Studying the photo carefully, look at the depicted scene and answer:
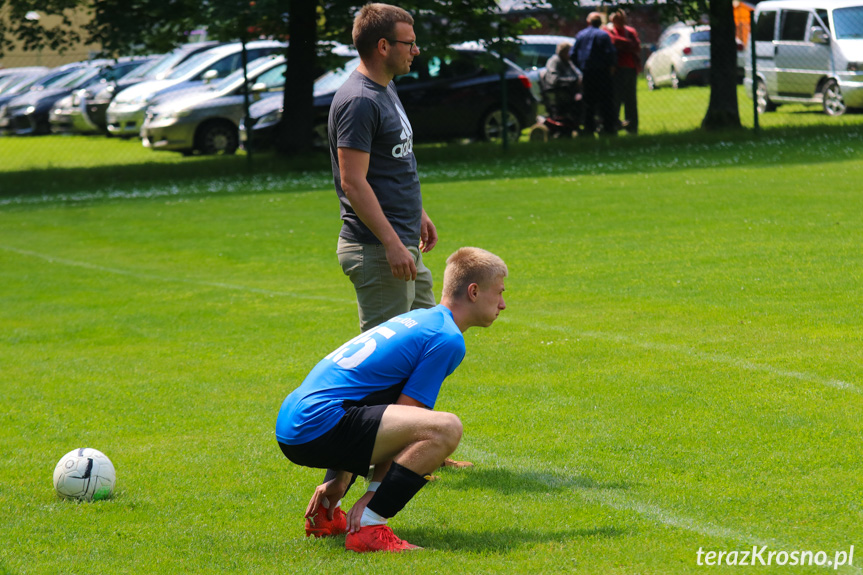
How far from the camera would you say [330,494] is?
173 inches

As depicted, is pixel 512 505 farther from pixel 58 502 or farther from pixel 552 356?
pixel 552 356

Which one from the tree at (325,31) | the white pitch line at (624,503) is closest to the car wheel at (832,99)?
the tree at (325,31)

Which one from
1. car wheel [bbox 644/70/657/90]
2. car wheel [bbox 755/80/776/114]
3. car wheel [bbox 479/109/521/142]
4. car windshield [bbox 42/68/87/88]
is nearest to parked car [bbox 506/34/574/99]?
car wheel [bbox 479/109/521/142]

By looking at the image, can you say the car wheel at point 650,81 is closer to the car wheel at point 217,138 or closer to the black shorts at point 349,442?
the car wheel at point 217,138

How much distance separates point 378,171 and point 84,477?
72.4 inches

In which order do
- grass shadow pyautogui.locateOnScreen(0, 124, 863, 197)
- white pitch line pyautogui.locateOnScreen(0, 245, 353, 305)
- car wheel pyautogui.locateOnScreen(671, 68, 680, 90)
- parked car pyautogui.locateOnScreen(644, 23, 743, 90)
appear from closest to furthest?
white pitch line pyautogui.locateOnScreen(0, 245, 353, 305)
grass shadow pyautogui.locateOnScreen(0, 124, 863, 197)
parked car pyautogui.locateOnScreen(644, 23, 743, 90)
car wheel pyautogui.locateOnScreen(671, 68, 680, 90)

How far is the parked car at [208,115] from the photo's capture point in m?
23.8

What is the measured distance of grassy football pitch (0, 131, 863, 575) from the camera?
13.8 ft

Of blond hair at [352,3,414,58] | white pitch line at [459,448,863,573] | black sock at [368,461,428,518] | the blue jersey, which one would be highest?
blond hair at [352,3,414,58]

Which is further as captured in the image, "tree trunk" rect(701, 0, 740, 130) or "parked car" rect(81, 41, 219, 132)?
"parked car" rect(81, 41, 219, 132)

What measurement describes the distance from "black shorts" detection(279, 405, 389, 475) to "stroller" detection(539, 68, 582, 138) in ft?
56.2

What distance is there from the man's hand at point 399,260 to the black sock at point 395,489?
0.89 m

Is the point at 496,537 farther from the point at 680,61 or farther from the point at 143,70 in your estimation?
the point at 680,61

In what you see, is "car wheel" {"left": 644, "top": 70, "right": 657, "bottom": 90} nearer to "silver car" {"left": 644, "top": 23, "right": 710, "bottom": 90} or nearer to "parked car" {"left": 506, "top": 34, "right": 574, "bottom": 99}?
"silver car" {"left": 644, "top": 23, "right": 710, "bottom": 90}
